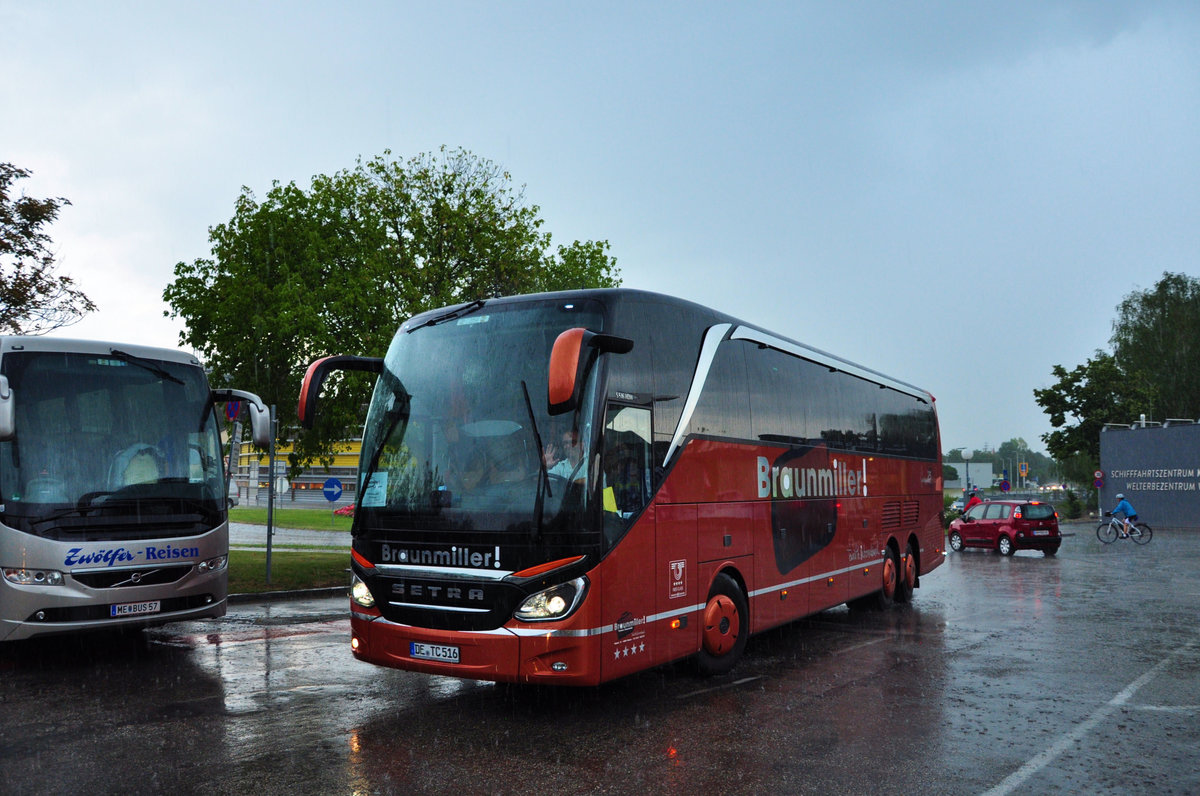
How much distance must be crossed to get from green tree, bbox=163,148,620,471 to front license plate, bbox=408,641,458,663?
15668 millimetres

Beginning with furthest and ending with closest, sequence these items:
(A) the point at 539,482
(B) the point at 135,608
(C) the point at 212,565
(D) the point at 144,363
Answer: (D) the point at 144,363
(C) the point at 212,565
(B) the point at 135,608
(A) the point at 539,482

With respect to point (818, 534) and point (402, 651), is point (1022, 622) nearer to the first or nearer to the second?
point (818, 534)

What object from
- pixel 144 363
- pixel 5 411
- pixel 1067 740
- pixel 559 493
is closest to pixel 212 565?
pixel 144 363

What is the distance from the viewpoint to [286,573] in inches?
688

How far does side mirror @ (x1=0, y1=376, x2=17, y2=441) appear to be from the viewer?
844 centimetres

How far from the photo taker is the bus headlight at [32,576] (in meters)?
8.78

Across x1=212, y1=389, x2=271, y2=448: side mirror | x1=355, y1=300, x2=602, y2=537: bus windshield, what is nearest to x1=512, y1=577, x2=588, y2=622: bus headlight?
x1=355, y1=300, x2=602, y2=537: bus windshield

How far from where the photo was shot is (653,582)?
24.8 ft

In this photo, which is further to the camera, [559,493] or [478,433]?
[478,433]

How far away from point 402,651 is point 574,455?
2013 millimetres

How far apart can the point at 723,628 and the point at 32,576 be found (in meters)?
6.51

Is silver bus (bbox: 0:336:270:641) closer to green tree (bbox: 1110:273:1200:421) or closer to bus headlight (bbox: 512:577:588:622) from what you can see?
bus headlight (bbox: 512:577:588:622)

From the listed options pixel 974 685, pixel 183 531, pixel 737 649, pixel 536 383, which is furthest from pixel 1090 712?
pixel 183 531

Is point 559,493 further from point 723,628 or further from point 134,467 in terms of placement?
point 134,467
